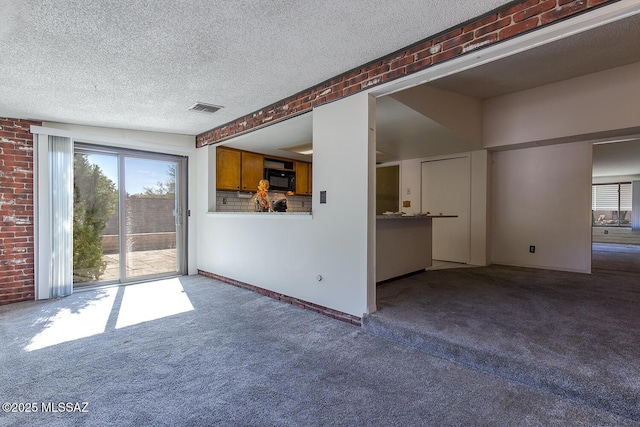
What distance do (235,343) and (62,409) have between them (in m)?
1.15

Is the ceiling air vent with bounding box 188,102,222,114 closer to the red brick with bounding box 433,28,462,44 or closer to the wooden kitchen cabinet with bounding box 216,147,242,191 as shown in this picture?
the wooden kitchen cabinet with bounding box 216,147,242,191

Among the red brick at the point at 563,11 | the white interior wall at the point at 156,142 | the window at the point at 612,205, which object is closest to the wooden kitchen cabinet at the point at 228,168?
the white interior wall at the point at 156,142

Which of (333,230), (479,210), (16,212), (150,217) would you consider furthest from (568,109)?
(16,212)

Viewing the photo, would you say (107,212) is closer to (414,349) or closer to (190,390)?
(190,390)

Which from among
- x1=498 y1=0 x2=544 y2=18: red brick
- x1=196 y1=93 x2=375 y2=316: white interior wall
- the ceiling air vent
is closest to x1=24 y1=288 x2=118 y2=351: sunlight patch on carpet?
x1=196 y1=93 x2=375 y2=316: white interior wall

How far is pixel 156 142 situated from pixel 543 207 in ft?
21.2

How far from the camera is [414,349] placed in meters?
2.46

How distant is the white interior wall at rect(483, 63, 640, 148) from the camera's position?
3.79m

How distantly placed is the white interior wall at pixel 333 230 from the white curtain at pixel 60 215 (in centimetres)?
259

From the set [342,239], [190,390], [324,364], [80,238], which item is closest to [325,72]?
[342,239]

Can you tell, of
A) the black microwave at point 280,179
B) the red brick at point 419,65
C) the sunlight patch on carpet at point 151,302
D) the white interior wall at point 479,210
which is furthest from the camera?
the black microwave at point 280,179

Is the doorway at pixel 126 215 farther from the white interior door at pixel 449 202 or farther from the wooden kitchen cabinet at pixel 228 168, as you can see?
the white interior door at pixel 449 202

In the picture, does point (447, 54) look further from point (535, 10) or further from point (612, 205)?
point (612, 205)

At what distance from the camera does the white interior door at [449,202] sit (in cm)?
549
